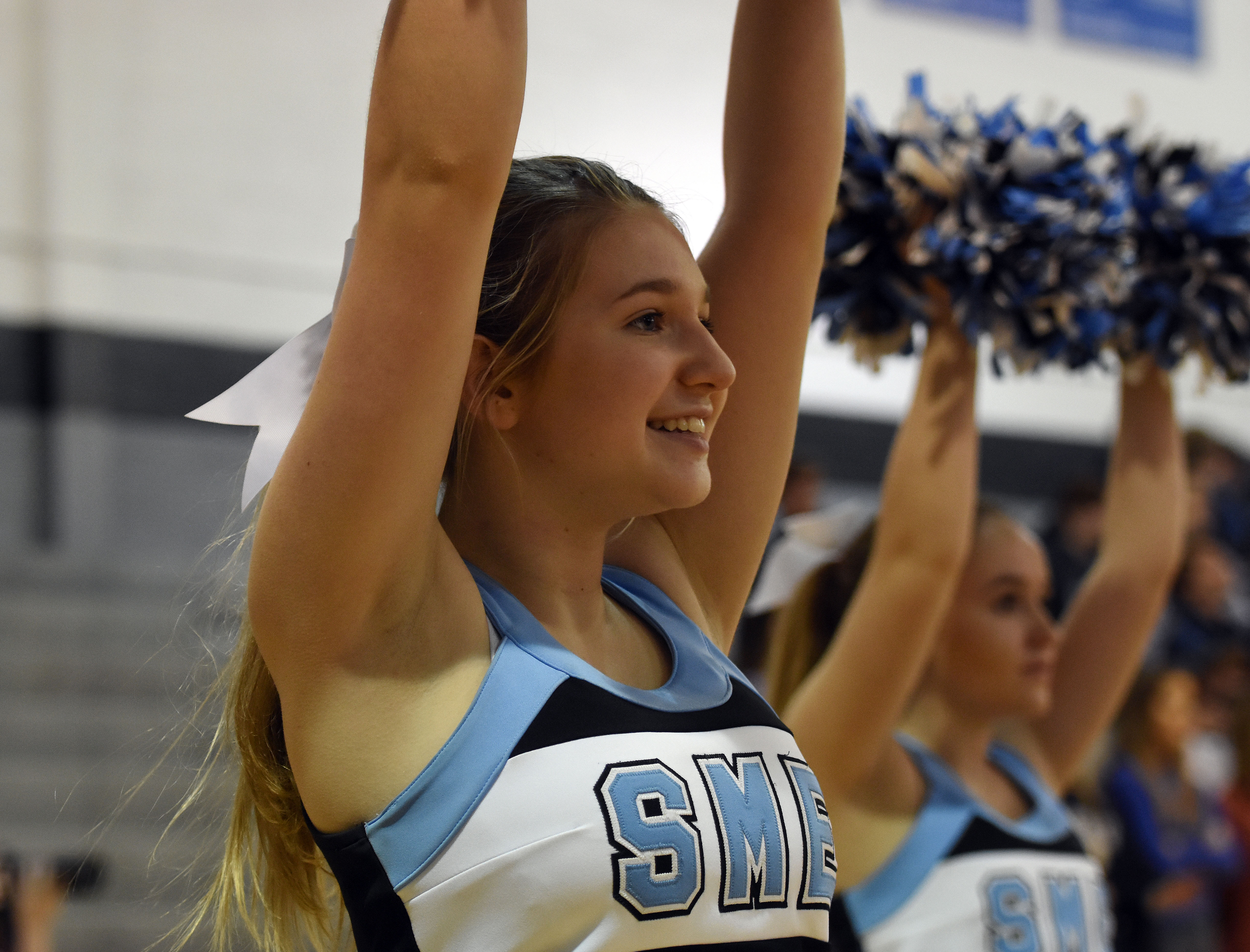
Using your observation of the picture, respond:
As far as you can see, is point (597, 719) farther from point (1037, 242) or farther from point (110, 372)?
point (110, 372)

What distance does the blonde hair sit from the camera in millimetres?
1124

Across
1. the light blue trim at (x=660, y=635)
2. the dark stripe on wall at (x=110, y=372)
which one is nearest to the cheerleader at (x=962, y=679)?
the light blue trim at (x=660, y=635)

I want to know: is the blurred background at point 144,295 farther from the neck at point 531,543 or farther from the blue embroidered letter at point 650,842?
the blue embroidered letter at point 650,842

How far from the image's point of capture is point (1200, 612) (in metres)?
4.80

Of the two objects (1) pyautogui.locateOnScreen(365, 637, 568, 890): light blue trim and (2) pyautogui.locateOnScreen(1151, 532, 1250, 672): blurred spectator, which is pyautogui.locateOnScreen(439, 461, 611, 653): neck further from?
(2) pyautogui.locateOnScreen(1151, 532, 1250, 672): blurred spectator

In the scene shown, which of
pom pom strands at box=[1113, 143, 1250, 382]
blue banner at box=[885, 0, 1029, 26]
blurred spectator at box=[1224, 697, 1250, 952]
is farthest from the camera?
blue banner at box=[885, 0, 1029, 26]

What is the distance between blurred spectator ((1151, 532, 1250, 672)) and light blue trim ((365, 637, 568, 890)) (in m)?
4.12

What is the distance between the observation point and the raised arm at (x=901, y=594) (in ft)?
6.60

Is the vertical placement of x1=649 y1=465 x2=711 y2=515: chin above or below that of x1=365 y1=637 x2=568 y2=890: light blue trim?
above

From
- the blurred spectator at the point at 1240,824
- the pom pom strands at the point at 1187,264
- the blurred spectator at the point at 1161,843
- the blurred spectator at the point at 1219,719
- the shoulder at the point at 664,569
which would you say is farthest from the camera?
the blurred spectator at the point at 1219,719

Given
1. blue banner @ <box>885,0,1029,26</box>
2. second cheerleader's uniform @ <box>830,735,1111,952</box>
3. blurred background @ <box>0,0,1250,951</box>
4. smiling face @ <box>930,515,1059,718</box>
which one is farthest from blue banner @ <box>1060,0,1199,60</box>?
second cheerleader's uniform @ <box>830,735,1111,952</box>

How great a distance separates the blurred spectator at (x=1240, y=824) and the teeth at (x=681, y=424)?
3184 mm

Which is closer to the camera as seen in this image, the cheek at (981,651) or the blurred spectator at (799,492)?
the cheek at (981,651)

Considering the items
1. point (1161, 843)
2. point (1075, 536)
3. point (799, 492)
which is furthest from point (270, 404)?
point (1075, 536)
